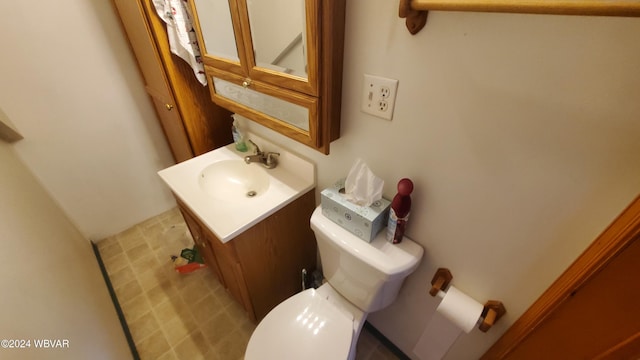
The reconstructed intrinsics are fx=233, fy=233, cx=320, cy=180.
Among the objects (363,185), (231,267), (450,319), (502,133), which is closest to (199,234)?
(231,267)

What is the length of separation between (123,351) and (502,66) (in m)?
1.82

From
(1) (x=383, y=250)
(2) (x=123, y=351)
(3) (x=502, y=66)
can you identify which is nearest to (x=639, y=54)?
(3) (x=502, y=66)

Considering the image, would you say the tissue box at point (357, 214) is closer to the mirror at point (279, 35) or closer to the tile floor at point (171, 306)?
the mirror at point (279, 35)

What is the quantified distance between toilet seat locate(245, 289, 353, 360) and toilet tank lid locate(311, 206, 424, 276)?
369 mm

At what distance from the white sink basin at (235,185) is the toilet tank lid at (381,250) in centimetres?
29

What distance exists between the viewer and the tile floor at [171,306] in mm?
1279

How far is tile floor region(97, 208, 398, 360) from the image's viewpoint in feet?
4.20

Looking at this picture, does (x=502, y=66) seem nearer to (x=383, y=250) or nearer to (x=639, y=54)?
(x=639, y=54)

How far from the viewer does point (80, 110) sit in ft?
4.79

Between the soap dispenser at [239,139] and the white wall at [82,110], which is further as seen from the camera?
the soap dispenser at [239,139]

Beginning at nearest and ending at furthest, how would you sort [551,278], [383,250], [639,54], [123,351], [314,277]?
[639,54] < [551,278] < [383,250] < [123,351] < [314,277]

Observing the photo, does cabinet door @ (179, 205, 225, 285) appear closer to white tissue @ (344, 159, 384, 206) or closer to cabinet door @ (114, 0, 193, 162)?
cabinet door @ (114, 0, 193, 162)

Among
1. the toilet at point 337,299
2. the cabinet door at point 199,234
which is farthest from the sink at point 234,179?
the toilet at point 337,299

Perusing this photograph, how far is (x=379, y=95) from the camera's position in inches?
27.1
